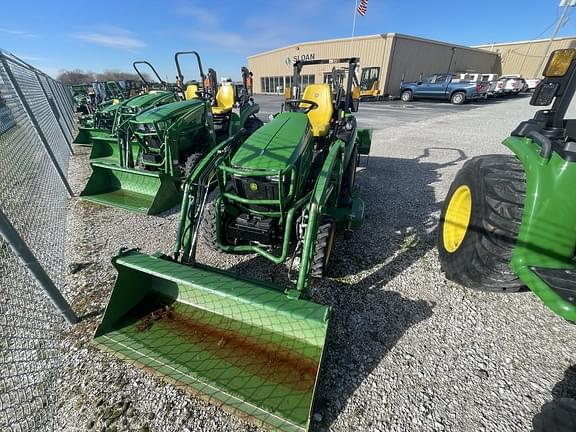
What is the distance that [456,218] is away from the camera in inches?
110

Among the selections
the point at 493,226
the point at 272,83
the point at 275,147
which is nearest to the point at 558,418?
the point at 493,226

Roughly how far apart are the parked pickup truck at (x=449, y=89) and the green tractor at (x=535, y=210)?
63.2ft

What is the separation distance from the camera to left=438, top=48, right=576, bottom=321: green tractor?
177 cm

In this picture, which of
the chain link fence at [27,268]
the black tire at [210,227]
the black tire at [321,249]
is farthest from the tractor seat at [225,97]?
the black tire at [321,249]

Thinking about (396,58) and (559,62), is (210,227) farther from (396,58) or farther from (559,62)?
(396,58)

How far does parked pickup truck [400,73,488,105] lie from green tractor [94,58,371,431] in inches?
767

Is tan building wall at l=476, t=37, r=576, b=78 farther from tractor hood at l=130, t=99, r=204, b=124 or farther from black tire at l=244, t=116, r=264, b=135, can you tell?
tractor hood at l=130, t=99, r=204, b=124

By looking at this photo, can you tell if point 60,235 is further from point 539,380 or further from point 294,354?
point 539,380

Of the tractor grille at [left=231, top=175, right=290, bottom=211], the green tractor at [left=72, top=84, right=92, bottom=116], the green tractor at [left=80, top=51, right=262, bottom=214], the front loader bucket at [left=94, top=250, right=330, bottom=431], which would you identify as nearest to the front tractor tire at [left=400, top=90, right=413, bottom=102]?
the green tractor at [left=80, top=51, right=262, bottom=214]

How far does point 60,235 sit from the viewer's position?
11.3 ft

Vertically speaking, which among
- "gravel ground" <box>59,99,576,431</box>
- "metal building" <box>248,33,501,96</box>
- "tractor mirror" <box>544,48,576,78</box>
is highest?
"metal building" <box>248,33,501,96</box>

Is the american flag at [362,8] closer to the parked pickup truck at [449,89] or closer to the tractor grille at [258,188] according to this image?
the parked pickup truck at [449,89]

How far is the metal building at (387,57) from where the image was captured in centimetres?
2217

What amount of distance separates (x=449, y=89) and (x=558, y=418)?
21285 millimetres
